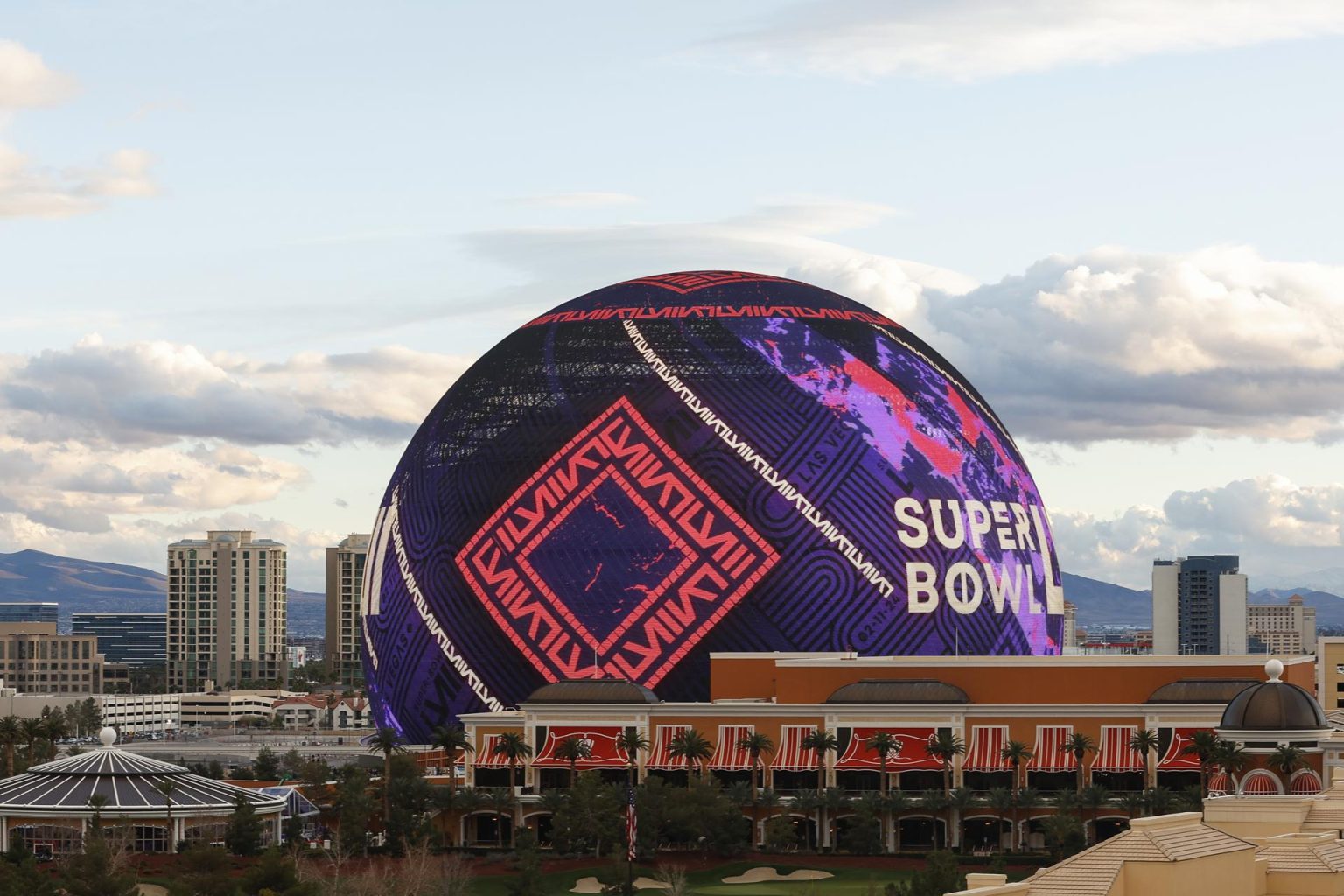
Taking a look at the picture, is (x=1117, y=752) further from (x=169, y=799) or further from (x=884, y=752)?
(x=169, y=799)

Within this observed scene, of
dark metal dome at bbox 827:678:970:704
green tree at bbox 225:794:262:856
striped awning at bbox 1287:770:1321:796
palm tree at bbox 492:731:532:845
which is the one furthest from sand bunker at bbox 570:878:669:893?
striped awning at bbox 1287:770:1321:796

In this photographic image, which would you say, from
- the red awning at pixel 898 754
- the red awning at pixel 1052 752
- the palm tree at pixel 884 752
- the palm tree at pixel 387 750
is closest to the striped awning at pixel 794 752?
the red awning at pixel 898 754

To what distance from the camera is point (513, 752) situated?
237ft

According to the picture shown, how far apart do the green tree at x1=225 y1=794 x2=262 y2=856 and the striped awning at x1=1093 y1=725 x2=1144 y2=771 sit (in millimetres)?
21175

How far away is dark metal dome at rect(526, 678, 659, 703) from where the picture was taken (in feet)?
241

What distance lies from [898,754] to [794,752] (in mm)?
2733

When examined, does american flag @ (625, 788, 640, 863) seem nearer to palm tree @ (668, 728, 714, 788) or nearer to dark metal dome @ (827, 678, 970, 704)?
palm tree @ (668, 728, 714, 788)

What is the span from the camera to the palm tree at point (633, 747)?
2840 inches

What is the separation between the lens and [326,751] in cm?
12938

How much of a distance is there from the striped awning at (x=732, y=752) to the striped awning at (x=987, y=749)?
5657 millimetres

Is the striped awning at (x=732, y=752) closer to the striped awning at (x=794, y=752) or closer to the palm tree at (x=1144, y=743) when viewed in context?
the striped awning at (x=794, y=752)

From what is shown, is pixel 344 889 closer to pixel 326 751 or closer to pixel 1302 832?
pixel 1302 832

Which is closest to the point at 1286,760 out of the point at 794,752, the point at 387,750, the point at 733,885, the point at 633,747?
the point at 733,885

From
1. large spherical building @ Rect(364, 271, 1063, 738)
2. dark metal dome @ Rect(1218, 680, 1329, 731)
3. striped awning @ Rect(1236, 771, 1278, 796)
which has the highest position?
large spherical building @ Rect(364, 271, 1063, 738)
